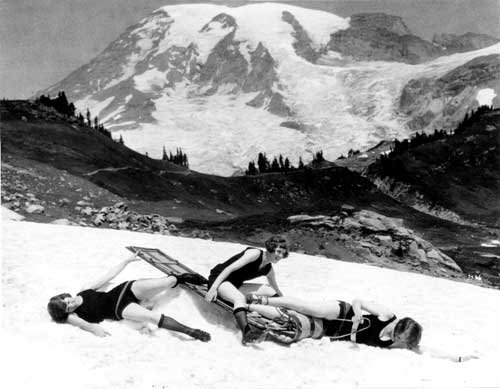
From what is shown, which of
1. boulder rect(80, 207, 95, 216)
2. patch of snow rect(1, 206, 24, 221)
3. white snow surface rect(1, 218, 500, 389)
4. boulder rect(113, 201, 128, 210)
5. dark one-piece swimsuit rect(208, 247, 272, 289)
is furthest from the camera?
boulder rect(113, 201, 128, 210)

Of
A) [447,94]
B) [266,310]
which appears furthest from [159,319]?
[447,94]

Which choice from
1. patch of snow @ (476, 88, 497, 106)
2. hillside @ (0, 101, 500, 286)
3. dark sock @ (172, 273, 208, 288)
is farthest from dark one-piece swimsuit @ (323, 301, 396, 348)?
patch of snow @ (476, 88, 497, 106)

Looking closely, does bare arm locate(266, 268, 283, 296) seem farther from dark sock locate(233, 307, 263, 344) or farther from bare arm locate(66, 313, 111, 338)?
bare arm locate(66, 313, 111, 338)

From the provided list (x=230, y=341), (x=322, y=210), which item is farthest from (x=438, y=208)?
(x=230, y=341)

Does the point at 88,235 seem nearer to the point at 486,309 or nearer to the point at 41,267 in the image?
the point at 41,267

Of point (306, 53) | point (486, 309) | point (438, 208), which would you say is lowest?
point (438, 208)

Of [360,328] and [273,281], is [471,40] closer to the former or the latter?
[273,281]
